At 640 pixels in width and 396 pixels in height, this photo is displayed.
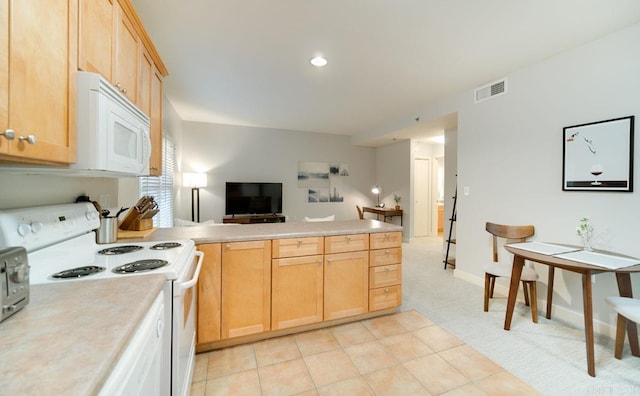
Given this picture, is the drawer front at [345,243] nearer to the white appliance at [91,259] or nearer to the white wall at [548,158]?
the white appliance at [91,259]

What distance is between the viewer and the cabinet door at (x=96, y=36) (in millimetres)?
1122

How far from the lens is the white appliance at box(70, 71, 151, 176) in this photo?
1101 millimetres

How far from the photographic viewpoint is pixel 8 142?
746 mm

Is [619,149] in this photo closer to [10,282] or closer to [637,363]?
[637,363]

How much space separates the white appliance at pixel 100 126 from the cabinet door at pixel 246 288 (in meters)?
0.97

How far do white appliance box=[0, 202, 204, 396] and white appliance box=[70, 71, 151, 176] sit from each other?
1.16ft

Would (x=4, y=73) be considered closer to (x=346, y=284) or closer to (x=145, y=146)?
(x=145, y=146)

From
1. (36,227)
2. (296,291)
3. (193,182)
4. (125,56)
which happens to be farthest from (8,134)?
(193,182)

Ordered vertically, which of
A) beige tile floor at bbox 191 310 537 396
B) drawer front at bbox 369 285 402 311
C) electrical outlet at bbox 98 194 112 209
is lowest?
beige tile floor at bbox 191 310 537 396

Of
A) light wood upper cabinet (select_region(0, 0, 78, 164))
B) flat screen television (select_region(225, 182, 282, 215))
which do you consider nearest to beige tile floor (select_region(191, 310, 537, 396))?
light wood upper cabinet (select_region(0, 0, 78, 164))

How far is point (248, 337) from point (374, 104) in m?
3.68

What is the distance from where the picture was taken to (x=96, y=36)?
1.24m

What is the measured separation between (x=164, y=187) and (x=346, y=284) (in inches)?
127

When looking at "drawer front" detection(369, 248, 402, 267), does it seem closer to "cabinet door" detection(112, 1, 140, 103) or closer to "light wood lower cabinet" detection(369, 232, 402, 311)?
"light wood lower cabinet" detection(369, 232, 402, 311)
